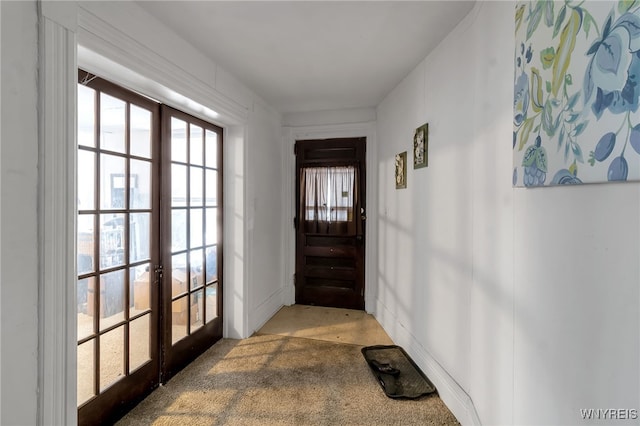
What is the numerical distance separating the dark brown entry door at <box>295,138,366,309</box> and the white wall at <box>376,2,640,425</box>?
2.98ft

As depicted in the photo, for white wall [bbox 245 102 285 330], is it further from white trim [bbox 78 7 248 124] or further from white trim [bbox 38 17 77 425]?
white trim [bbox 38 17 77 425]

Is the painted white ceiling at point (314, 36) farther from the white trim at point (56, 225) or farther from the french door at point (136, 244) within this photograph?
the white trim at point (56, 225)

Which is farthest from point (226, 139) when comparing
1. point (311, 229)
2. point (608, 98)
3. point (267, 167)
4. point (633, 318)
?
point (633, 318)

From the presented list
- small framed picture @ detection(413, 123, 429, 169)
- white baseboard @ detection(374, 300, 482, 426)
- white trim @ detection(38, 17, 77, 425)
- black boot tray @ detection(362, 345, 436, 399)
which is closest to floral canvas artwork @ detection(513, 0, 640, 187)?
small framed picture @ detection(413, 123, 429, 169)

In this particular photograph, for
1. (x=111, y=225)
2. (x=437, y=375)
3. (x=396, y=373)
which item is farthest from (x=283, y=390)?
(x=111, y=225)

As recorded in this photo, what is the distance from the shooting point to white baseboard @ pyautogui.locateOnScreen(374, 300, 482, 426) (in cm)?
169

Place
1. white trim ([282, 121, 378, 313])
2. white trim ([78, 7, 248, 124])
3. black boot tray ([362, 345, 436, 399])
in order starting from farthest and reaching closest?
white trim ([282, 121, 378, 313]) < black boot tray ([362, 345, 436, 399]) < white trim ([78, 7, 248, 124])

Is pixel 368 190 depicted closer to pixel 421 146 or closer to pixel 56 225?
pixel 421 146

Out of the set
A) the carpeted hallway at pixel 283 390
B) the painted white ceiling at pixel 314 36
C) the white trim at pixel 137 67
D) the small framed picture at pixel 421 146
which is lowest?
the carpeted hallway at pixel 283 390

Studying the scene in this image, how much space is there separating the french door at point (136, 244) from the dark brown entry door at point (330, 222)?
4.46 feet

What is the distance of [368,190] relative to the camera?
357 centimetres

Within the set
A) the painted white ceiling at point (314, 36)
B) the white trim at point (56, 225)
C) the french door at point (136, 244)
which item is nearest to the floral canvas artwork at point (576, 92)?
the painted white ceiling at point (314, 36)

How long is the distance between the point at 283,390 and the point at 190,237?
1354mm

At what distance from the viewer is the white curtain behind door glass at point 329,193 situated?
3615 millimetres
